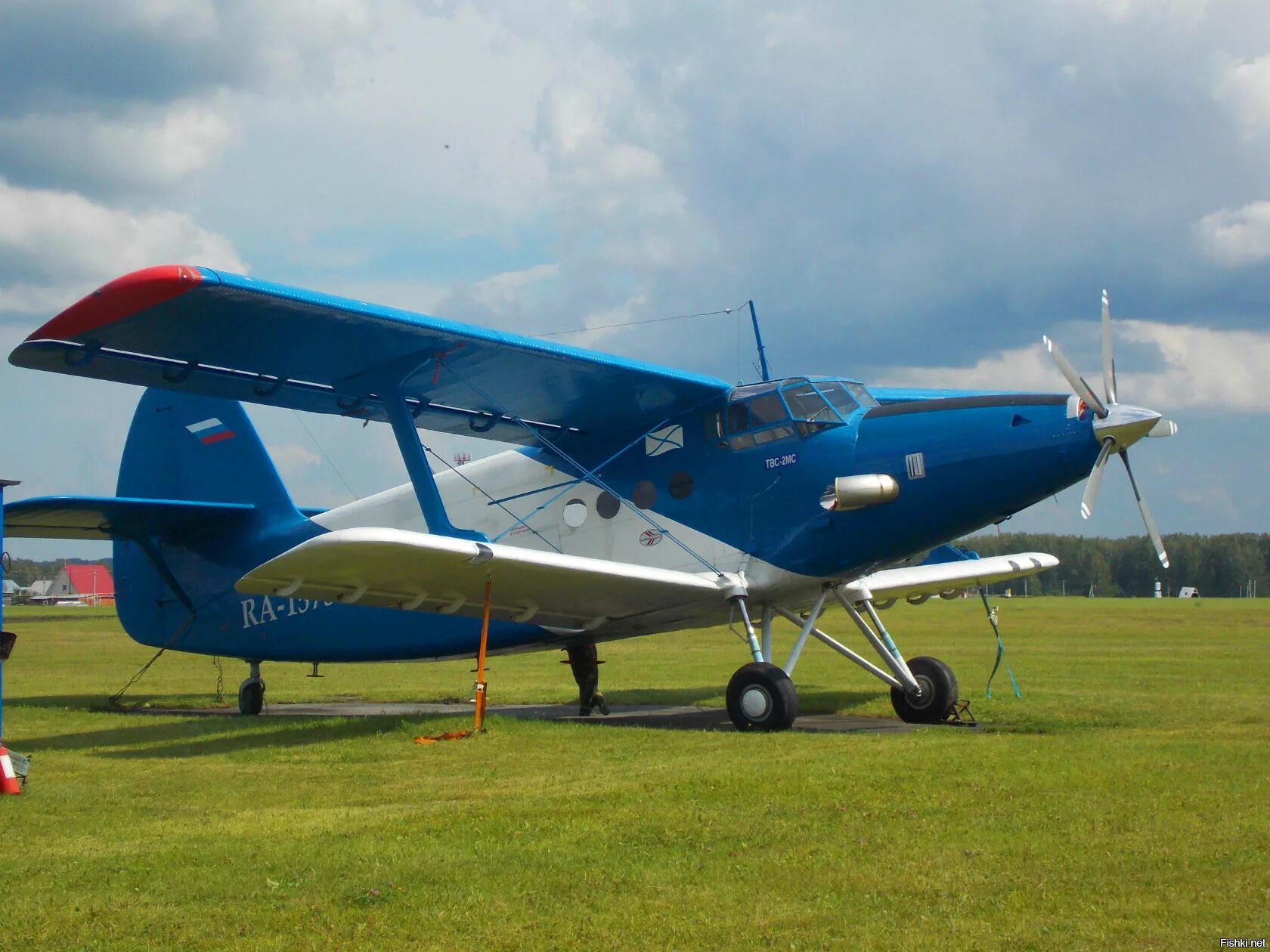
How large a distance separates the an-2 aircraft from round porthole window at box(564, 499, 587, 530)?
0.08 feet

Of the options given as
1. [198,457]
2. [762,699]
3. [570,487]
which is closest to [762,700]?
[762,699]

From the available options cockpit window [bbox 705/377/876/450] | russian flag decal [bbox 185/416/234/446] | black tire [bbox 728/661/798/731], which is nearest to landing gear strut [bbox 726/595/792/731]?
black tire [bbox 728/661/798/731]

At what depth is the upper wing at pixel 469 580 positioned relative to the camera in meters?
10.3

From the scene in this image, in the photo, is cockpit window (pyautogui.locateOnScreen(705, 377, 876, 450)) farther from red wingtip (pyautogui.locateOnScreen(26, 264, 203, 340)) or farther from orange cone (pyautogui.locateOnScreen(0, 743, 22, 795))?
orange cone (pyautogui.locateOnScreen(0, 743, 22, 795))

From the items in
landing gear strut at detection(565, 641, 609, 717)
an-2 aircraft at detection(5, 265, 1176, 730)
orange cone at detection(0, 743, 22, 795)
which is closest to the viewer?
orange cone at detection(0, 743, 22, 795)

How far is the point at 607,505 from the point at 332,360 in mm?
3397

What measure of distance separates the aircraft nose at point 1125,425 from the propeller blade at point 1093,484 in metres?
0.13

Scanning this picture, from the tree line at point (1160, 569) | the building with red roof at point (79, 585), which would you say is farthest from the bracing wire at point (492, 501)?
the building with red roof at point (79, 585)

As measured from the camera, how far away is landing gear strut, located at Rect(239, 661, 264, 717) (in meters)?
15.9

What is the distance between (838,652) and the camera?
13180mm

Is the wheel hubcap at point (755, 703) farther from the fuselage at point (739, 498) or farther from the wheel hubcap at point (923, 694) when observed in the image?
the wheel hubcap at point (923, 694)

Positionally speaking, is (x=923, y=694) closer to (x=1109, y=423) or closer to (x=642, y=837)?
(x=1109, y=423)

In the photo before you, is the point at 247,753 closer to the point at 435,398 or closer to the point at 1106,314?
the point at 435,398

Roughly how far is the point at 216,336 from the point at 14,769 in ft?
14.2
